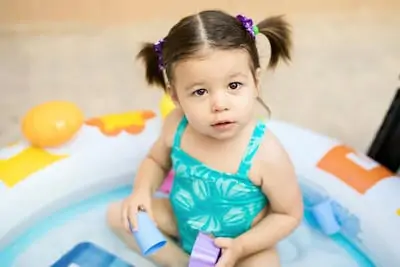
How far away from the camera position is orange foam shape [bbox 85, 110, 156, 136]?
1.22 metres

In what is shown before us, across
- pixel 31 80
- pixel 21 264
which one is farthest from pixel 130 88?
pixel 21 264

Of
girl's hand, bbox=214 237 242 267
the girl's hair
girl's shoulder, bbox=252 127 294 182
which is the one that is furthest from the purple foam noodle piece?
the girl's hair

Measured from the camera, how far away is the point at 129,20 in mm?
1882

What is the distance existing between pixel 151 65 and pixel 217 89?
0.50ft

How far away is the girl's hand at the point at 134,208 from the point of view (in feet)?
3.19

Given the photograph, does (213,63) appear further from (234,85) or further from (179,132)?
(179,132)

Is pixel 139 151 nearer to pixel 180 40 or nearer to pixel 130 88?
pixel 180 40

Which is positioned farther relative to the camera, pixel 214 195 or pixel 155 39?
pixel 155 39

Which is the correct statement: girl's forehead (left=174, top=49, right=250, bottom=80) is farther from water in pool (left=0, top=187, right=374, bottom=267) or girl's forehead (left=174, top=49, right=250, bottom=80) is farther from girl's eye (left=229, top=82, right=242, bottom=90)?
water in pool (left=0, top=187, right=374, bottom=267)

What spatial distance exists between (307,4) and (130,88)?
0.56m

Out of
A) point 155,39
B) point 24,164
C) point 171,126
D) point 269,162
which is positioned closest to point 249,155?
point 269,162

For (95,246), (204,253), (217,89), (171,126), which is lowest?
(95,246)

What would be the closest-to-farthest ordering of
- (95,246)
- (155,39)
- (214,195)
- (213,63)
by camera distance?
(213,63)
(214,195)
(95,246)
(155,39)

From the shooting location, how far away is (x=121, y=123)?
1.23 meters
